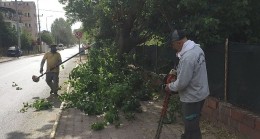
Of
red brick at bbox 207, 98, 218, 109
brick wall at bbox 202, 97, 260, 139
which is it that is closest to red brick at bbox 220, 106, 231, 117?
brick wall at bbox 202, 97, 260, 139

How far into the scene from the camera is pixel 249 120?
647cm

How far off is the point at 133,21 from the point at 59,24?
152 m

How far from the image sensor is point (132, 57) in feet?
50.5

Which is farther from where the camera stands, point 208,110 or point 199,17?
point 199,17

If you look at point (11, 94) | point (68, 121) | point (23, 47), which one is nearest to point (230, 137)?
point (68, 121)

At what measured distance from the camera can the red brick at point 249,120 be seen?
6.35 m

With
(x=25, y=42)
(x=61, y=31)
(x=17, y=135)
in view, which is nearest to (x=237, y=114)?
(x=17, y=135)

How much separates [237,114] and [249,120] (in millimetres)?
442

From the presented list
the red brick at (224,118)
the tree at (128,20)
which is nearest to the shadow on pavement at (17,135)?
the red brick at (224,118)

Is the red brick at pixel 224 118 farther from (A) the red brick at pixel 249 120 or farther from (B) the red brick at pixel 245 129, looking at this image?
(A) the red brick at pixel 249 120

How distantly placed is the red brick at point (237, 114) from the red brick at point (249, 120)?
0.10m

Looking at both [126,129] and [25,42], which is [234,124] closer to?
[126,129]

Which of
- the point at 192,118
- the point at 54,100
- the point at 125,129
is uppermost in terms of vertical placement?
the point at 192,118

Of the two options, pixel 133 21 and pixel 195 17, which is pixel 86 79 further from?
pixel 195 17
